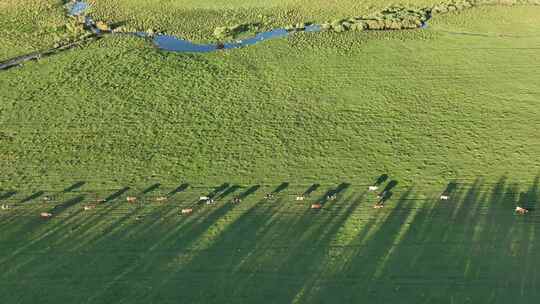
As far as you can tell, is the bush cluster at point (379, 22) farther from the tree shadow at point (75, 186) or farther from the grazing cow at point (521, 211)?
the tree shadow at point (75, 186)

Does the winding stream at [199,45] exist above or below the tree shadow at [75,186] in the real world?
above

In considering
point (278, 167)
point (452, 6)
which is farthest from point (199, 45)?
point (452, 6)

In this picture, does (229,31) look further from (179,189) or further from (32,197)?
(32,197)

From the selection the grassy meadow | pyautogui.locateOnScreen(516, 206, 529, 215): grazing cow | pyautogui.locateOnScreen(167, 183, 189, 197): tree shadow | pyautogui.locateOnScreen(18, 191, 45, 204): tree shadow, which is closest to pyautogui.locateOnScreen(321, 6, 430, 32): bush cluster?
the grassy meadow

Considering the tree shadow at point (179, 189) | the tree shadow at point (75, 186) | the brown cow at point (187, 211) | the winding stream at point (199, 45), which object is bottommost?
the brown cow at point (187, 211)

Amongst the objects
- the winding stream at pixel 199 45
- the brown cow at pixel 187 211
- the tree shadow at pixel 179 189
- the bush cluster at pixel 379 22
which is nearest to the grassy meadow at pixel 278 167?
the tree shadow at pixel 179 189

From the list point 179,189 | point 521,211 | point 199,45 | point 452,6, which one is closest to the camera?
point 521,211

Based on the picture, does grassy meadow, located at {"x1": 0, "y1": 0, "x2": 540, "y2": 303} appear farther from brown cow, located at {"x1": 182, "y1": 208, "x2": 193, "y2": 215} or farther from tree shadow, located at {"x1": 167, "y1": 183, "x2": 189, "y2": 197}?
brown cow, located at {"x1": 182, "y1": 208, "x2": 193, "y2": 215}

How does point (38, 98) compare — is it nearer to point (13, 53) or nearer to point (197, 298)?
point (13, 53)
